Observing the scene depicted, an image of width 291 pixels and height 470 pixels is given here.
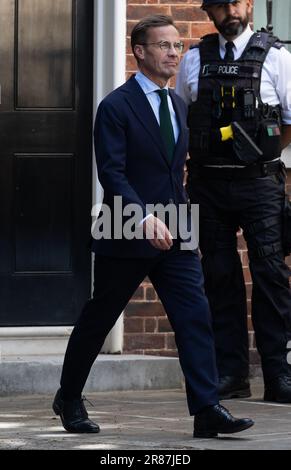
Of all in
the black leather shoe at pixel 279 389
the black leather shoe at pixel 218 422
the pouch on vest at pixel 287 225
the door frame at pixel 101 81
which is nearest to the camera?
the black leather shoe at pixel 218 422

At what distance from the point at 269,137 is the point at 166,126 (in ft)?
4.78

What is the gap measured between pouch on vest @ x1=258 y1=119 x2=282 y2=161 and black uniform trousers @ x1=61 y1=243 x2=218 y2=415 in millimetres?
1515

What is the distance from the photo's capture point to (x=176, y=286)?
714 cm

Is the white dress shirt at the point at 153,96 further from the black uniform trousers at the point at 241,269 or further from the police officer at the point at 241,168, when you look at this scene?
the black uniform trousers at the point at 241,269

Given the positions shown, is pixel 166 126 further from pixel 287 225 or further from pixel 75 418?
pixel 287 225

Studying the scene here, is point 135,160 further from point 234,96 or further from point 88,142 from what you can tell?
point 88,142

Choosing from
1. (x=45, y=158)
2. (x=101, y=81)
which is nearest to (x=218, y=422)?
(x=45, y=158)

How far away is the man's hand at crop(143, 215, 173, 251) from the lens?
6.87 m

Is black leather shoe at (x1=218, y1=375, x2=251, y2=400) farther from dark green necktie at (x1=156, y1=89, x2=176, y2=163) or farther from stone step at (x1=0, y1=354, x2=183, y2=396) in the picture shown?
dark green necktie at (x1=156, y1=89, x2=176, y2=163)

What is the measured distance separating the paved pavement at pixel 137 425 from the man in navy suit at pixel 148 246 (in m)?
0.15

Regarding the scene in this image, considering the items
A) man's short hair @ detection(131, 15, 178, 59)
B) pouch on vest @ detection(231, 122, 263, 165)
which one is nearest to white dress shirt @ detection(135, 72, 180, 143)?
man's short hair @ detection(131, 15, 178, 59)

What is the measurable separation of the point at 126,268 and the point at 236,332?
192cm

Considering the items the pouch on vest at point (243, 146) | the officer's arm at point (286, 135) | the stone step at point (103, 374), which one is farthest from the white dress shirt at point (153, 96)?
the stone step at point (103, 374)

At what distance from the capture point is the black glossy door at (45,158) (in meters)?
9.44
